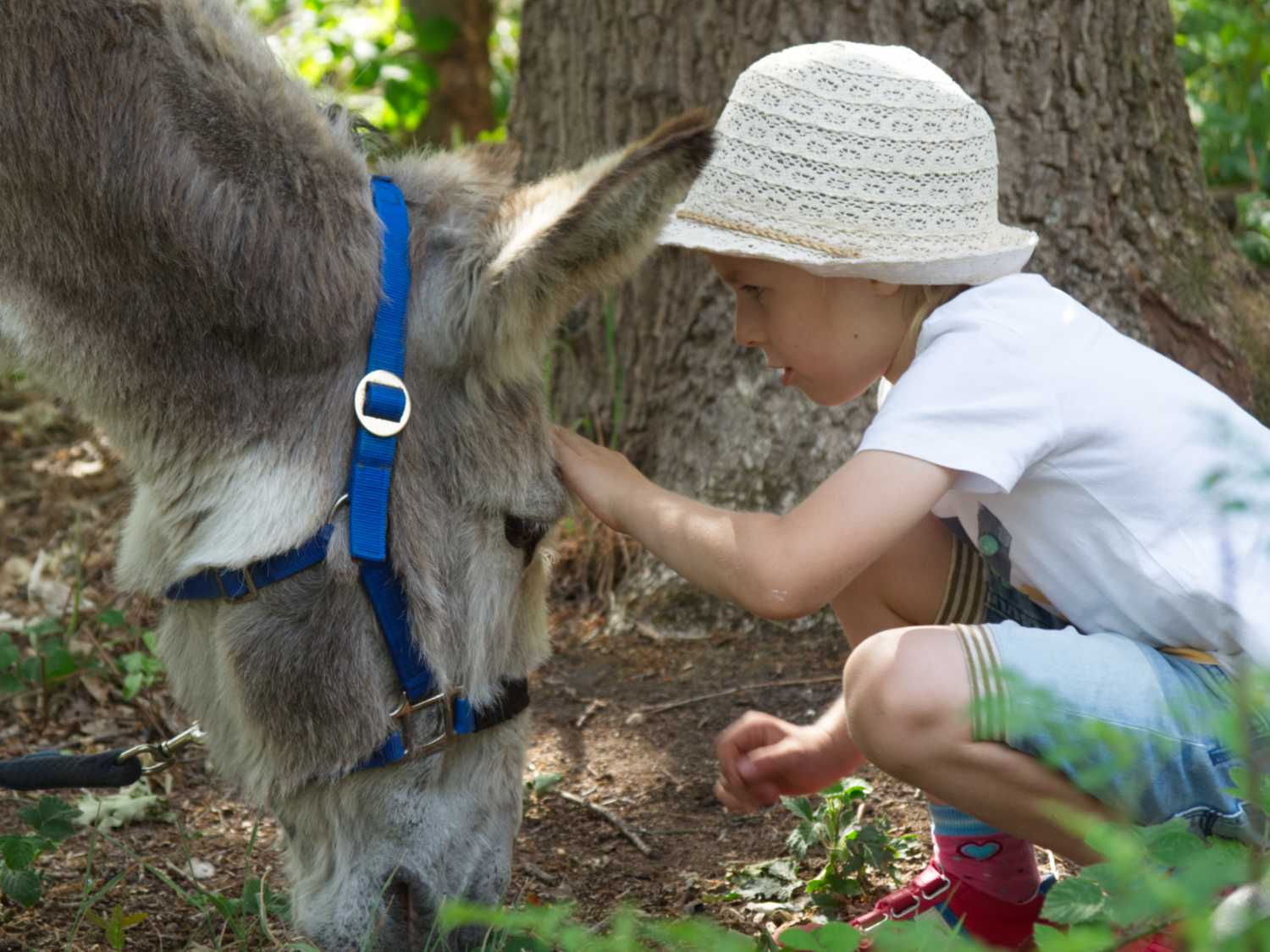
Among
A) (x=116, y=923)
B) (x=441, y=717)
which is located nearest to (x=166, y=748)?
(x=116, y=923)

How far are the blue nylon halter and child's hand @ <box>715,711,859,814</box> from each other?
556mm

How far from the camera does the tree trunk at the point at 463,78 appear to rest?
7.37 meters

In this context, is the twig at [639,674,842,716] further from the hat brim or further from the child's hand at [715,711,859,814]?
the hat brim

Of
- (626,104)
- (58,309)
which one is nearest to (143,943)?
(58,309)

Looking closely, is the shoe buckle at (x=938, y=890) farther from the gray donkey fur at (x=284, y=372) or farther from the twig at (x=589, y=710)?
the twig at (x=589, y=710)

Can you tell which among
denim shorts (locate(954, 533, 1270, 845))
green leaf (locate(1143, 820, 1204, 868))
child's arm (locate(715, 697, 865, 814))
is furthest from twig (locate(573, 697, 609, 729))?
green leaf (locate(1143, 820, 1204, 868))

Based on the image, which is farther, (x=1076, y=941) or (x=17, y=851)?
(x=17, y=851)

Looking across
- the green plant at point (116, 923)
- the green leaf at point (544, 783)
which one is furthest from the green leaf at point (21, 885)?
the green leaf at point (544, 783)

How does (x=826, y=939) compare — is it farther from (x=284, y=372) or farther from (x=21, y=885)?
(x=21, y=885)

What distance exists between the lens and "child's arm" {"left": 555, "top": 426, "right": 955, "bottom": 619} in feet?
6.71

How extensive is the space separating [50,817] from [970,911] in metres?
1.60

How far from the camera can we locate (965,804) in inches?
83.8

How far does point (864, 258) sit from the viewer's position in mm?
2166

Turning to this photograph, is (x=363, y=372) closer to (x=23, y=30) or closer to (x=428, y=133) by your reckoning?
(x=23, y=30)
